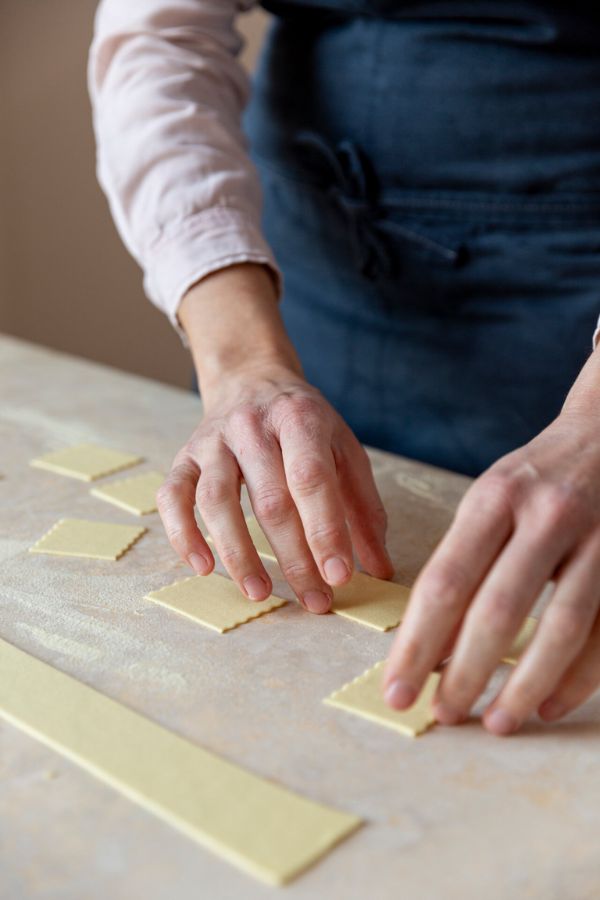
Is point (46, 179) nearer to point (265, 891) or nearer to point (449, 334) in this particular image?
point (449, 334)

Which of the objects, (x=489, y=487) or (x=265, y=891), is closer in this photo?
(x=265, y=891)

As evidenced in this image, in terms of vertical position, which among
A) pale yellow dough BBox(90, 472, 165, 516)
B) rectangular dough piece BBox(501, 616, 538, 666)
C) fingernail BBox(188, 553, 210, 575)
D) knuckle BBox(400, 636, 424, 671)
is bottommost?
pale yellow dough BBox(90, 472, 165, 516)

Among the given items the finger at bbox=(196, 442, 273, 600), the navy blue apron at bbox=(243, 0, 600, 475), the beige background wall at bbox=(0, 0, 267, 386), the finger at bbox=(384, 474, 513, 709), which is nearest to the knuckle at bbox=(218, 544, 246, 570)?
the finger at bbox=(196, 442, 273, 600)

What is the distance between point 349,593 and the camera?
0.86 metres

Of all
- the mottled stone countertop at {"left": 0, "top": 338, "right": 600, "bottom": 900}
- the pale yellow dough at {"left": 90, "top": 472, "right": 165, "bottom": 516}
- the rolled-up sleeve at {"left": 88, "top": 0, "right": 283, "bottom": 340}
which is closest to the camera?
the mottled stone countertop at {"left": 0, "top": 338, "right": 600, "bottom": 900}

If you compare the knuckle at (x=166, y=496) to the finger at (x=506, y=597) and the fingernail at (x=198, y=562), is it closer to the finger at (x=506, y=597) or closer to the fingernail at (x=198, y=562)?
the fingernail at (x=198, y=562)

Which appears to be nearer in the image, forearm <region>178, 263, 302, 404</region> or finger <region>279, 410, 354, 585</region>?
finger <region>279, 410, 354, 585</region>

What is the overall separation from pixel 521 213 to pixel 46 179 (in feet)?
7.77

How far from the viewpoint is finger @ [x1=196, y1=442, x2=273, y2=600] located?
84cm

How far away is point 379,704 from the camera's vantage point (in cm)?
68

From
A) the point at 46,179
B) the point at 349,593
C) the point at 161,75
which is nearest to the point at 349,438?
the point at 349,593

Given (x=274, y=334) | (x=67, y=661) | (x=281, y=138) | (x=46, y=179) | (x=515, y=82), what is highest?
(x=515, y=82)

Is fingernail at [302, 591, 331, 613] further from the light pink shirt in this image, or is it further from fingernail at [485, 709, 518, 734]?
the light pink shirt

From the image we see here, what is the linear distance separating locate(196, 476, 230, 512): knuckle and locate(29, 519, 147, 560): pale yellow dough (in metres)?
0.11
